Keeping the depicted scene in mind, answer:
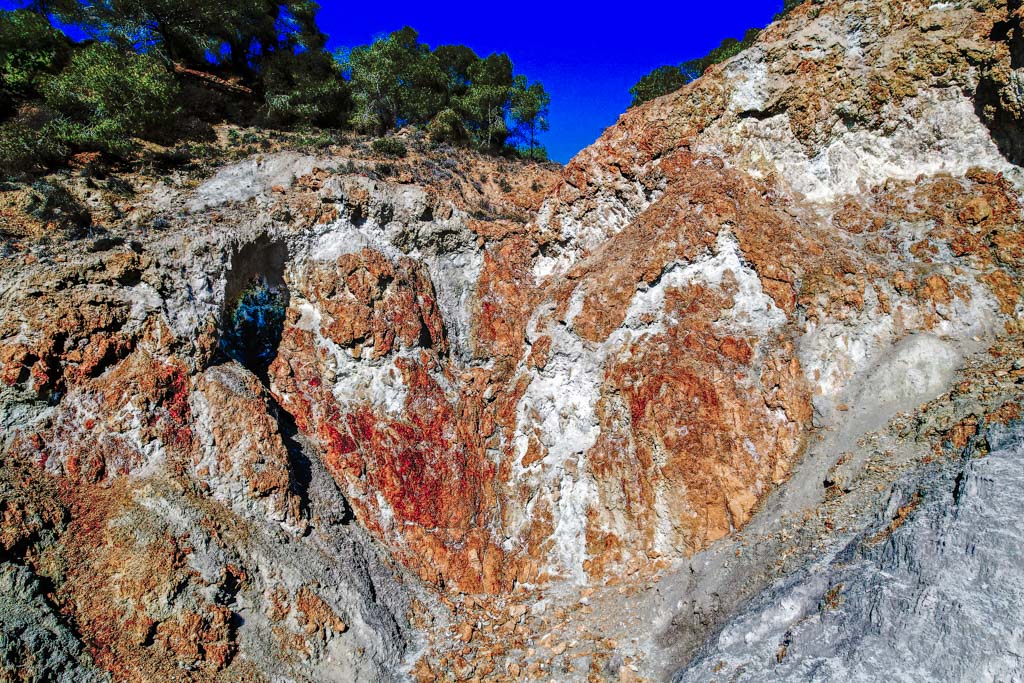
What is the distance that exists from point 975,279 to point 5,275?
22.6 m

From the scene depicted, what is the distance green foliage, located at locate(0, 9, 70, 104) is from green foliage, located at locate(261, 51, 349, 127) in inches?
A: 305

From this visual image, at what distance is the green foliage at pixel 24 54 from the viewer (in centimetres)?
2123

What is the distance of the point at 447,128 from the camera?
87.6 ft

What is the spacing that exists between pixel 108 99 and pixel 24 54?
19.4 ft

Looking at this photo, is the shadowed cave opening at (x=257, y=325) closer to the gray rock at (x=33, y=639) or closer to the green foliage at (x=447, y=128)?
the gray rock at (x=33, y=639)

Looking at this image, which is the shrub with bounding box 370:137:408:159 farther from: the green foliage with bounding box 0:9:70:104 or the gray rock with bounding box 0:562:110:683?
the gray rock with bounding box 0:562:110:683

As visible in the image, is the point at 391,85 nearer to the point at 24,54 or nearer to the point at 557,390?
the point at 24,54

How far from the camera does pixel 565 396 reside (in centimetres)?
1659

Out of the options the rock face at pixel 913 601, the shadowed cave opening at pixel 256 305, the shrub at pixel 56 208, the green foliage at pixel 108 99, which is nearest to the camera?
the rock face at pixel 913 601

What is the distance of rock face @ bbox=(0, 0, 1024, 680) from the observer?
1147 cm

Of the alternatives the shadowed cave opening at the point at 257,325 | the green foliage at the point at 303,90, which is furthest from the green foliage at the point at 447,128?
the shadowed cave opening at the point at 257,325

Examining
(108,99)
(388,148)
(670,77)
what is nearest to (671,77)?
(670,77)

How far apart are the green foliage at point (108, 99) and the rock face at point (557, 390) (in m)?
2.78

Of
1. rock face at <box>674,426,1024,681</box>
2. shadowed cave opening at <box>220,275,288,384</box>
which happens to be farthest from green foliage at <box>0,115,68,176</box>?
rock face at <box>674,426,1024,681</box>
